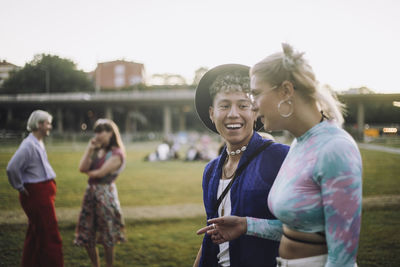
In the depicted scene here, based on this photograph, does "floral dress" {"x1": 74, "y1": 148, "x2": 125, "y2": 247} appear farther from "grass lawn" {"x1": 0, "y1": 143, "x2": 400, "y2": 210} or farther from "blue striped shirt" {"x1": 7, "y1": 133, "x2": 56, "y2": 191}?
"grass lawn" {"x1": 0, "y1": 143, "x2": 400, "y2": 210}

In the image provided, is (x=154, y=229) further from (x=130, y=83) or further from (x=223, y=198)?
(x=130, y=83)

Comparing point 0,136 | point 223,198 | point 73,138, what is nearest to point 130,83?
point 73,138

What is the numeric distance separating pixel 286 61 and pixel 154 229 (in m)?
5.92

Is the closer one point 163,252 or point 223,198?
point 223,198

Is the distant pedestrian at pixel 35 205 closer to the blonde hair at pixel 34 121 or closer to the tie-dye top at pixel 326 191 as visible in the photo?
the blonde hair at pixel 34 121

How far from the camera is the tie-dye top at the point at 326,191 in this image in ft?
3.89

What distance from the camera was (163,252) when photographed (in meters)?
5.21

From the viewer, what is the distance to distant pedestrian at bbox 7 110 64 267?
412 cm

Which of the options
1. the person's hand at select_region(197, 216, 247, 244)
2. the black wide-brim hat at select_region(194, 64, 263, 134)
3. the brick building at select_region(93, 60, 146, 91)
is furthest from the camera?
the brick building at select_region(93, 60, 146, 91)

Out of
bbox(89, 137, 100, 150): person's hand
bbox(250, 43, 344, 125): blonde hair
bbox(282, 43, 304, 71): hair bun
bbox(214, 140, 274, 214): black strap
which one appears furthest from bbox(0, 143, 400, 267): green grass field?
bbox(282, 43, 304, 71): hair bun

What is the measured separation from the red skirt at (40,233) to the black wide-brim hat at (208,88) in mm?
3205

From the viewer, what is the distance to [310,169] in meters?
1.28

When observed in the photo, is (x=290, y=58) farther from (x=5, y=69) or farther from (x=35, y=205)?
(x=5, y=69)

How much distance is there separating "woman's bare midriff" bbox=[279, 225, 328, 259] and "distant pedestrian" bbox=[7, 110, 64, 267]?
12.9 feet
